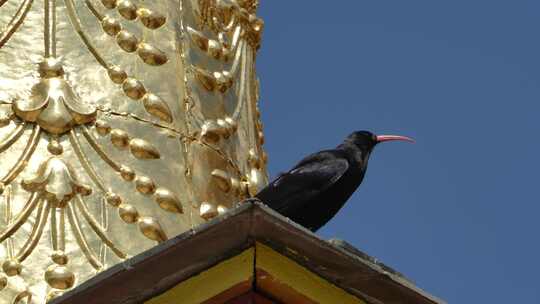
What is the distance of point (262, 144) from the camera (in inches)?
630

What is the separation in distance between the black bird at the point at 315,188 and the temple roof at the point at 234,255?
2.88 m

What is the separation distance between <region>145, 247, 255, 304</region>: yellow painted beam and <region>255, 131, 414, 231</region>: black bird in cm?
291

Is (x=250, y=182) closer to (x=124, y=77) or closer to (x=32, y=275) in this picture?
(x=124, y=77)

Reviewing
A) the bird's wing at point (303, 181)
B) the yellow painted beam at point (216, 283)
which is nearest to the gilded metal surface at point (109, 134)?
the bird's wing at point (303, 181)

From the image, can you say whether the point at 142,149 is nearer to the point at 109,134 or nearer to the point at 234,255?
the point at 109,134

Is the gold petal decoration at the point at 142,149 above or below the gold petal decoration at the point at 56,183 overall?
above

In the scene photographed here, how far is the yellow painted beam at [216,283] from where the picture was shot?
11.9 m

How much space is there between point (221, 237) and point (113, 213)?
2.59m

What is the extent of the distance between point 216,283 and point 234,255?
145 mm

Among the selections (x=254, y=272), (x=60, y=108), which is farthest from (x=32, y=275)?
(x=254, y=272)

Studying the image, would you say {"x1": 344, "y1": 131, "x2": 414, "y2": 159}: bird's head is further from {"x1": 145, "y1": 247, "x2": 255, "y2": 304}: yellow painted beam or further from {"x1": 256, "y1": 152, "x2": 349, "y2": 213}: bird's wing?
{"x1": 145, "y1": 247, "x2": 255, "y2": 304}: yellow painted beam

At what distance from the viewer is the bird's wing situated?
14997 mm

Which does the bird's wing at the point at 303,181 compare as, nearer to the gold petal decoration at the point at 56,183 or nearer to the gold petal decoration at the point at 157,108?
the gold petal decoration at the point at 157,108

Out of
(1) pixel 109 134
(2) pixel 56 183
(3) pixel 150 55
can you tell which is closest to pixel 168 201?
(1) pixel 109 134
